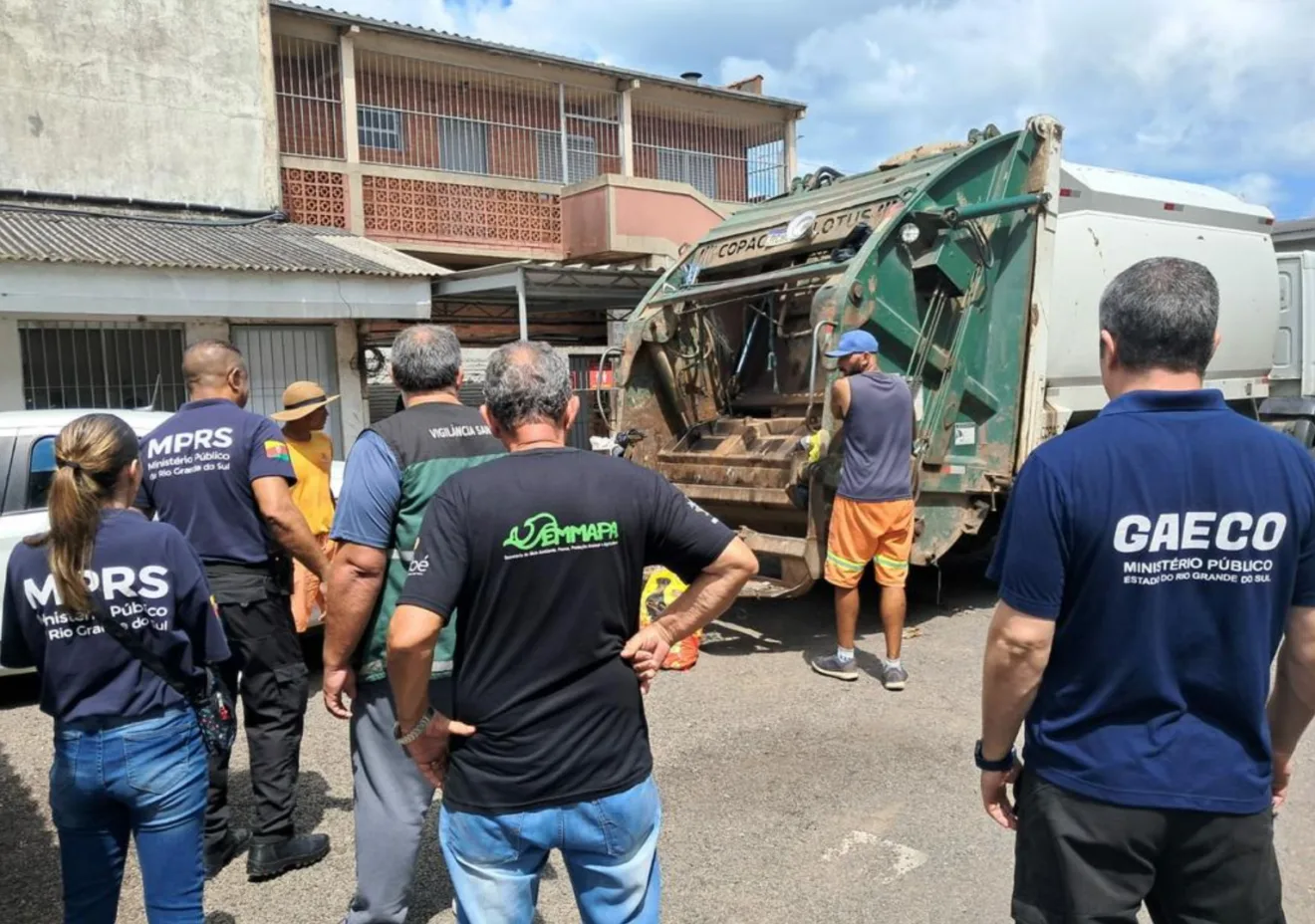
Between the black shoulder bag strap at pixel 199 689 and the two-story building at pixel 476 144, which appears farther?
the two-story building at pixel 476 144

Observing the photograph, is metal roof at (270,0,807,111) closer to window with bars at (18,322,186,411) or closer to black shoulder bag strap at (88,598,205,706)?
window with bars at (18,322,186,411)

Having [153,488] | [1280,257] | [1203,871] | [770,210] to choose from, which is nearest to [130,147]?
[770,210]

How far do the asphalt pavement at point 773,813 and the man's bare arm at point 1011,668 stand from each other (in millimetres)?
1308

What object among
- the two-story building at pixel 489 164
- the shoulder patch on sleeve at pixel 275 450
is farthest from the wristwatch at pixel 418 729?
the two-story building at pixel 489 164

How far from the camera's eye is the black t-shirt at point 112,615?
7.33 ft

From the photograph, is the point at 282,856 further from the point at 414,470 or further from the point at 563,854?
the point at 563,854

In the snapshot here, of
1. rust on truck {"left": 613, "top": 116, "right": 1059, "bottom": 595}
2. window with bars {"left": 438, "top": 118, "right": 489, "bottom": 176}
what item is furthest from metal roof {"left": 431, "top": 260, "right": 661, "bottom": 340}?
rust on truck {"left": 613, "top": 116, "right": 1059, "bottom": 595}

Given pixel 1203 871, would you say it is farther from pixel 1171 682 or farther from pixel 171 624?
pixel 171 624

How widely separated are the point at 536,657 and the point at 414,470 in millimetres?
787

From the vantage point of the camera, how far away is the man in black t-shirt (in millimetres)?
1867

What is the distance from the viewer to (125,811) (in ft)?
7.59

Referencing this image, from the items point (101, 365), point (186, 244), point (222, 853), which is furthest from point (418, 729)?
point (186, 244)

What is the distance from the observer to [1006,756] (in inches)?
78.9

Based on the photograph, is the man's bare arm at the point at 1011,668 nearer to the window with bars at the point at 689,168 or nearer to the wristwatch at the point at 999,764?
the wristwatch at the point at 999,764
